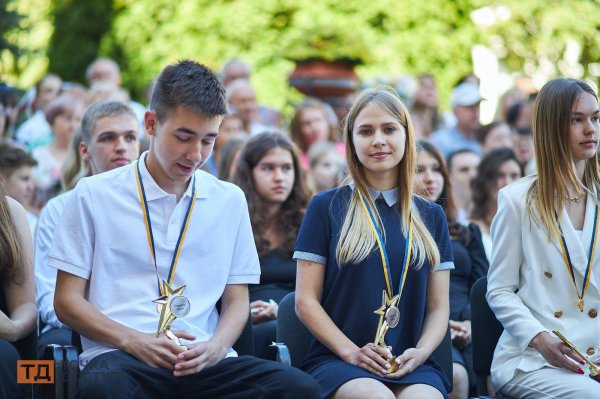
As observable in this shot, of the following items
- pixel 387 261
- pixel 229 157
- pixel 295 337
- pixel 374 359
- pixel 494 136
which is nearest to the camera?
pixel 374 359

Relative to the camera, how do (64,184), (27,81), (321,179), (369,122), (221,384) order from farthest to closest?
(27,81) → (321,179) → (64,184) → (369,122) → (221,384)

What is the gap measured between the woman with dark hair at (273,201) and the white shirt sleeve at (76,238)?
7.21 feet

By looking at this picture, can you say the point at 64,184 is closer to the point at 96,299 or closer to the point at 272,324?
the point at 272,324

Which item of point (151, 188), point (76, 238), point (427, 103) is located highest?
point (427, 103)

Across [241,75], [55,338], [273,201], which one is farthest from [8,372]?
[241,75]

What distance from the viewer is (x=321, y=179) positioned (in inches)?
341

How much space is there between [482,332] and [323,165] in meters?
3.67

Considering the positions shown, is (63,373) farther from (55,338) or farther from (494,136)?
(494,136)

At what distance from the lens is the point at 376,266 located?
492cm

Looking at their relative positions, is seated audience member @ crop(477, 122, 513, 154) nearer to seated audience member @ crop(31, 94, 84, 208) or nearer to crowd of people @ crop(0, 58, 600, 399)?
seated audience member @ crop(31, 94, 84, 208)

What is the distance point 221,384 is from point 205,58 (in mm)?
13031

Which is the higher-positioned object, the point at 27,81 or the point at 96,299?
the point at 27,81

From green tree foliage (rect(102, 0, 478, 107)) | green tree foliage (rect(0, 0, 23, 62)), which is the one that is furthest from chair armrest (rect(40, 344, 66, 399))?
green tree foliage (rect(102, 0, 478, 107))

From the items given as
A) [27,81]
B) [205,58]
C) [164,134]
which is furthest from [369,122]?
[27,81]
